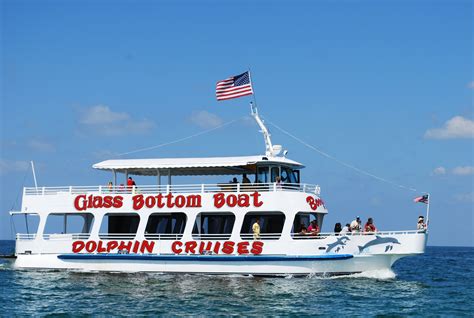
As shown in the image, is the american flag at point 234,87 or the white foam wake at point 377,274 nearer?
the white foam wake at point 377,274

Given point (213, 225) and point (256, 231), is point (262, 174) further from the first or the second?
point (213, 225)

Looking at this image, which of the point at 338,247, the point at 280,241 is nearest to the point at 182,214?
the point at 280,241

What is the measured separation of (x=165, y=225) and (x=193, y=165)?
266 centimetres

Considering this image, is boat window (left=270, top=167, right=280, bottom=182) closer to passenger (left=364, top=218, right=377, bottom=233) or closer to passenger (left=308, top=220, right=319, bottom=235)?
passenger (left=308, top=220, right=319, bottom=235)

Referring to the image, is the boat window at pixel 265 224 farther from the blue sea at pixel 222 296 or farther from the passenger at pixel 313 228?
the blue sea at pixel 222 296

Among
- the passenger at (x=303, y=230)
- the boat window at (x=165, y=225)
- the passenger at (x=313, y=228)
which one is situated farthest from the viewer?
the boat window at (x=165, y=225)

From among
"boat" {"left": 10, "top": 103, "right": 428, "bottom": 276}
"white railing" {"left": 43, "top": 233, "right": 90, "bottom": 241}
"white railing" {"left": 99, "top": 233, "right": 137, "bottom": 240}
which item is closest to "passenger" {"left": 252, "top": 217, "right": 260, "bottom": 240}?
"boat" {"left": 10, "top": 103, "right": 428, "bottom": 276}

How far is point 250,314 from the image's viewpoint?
749 inches

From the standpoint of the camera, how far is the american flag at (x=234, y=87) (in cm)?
2750

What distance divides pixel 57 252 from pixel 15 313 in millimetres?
7632

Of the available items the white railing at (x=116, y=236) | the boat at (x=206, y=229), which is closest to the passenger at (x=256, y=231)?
the boat at (x=206, y=229)

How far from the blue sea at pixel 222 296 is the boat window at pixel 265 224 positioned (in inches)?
67.1

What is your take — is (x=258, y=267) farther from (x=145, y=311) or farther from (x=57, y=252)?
(x=57, y=252)

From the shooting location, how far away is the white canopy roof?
2625cm
